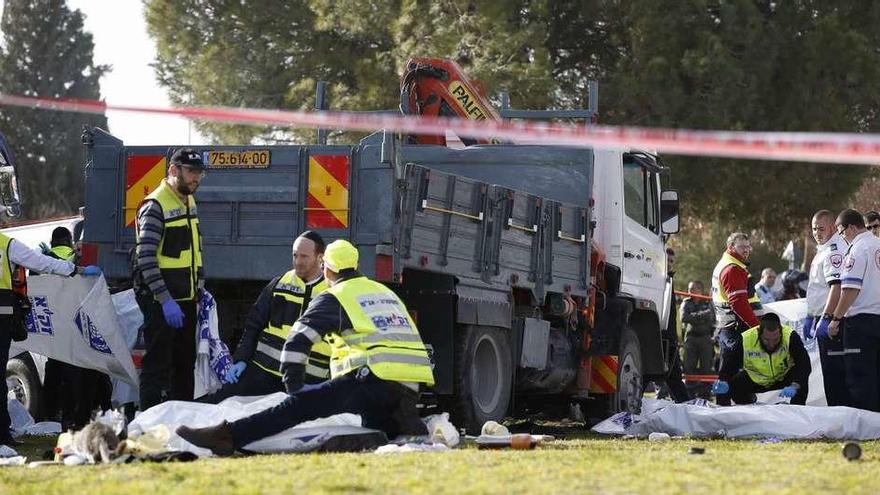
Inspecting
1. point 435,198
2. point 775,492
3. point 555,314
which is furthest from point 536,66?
point 775,492

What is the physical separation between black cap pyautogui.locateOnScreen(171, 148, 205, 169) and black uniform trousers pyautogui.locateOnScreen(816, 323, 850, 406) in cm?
501

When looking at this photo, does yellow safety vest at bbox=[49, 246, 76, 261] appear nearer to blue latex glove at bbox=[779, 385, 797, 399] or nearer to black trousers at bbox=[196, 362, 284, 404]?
black trousers at bbox=[196, 362, 284, 404]

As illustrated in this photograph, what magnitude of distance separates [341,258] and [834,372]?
5.05 meters

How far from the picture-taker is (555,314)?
14.6 meters

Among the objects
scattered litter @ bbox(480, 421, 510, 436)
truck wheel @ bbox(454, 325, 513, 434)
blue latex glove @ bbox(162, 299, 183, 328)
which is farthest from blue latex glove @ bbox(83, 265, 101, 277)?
scattered litter @ bbox(480, 421, 510, 436)

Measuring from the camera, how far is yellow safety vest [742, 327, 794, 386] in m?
14.5

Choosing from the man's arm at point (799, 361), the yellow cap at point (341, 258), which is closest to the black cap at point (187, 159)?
the yellow cap at point (341, 258)

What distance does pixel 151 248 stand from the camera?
37.8 feet

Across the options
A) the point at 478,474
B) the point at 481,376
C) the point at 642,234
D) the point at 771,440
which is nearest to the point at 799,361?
the point at 642,234

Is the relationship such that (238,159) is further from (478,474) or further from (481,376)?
(478,474)

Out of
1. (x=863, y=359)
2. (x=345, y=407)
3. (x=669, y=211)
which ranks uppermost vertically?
(x=669, y=211)

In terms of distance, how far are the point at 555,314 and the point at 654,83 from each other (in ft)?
48.3

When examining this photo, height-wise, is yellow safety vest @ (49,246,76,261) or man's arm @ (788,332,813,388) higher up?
yellow safety vest @ (49,246,76,261)

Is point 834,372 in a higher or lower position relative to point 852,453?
higher
